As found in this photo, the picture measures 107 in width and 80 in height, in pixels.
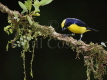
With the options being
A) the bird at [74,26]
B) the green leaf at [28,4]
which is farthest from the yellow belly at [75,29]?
the green leaf at [28,4]

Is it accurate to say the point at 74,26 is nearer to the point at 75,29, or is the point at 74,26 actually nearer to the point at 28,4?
the point at 75,29

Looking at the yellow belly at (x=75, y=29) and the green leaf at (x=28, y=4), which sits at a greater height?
the green leaf at (x=28, y=4)

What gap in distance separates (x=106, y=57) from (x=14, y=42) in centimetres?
55

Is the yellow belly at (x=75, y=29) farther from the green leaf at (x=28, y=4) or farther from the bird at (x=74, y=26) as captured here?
the green leaf at (x=28, y=4)

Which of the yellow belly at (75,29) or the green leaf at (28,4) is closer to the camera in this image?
the green leaf at (28,4)

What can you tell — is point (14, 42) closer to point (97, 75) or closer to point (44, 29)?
point (44, 29)

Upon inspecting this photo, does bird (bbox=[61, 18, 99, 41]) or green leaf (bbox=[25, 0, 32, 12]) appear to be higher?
green leaf (bbox=[25, 0, 32, 12])

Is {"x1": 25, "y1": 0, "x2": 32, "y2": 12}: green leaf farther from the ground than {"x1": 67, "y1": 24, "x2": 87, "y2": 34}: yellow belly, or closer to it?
farther from the ground

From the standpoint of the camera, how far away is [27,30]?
1.26 metres

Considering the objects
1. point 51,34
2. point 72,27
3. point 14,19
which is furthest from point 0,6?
point 72,27

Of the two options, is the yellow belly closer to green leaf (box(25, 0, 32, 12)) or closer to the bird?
the bird

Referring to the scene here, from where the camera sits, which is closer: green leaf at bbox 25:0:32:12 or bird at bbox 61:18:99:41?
green leaf at bbox 25:0:32:12

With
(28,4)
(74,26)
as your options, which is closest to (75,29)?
(74,26)

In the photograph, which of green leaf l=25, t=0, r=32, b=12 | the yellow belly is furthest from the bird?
green leaf l=25, t=0, r=32, b=12
